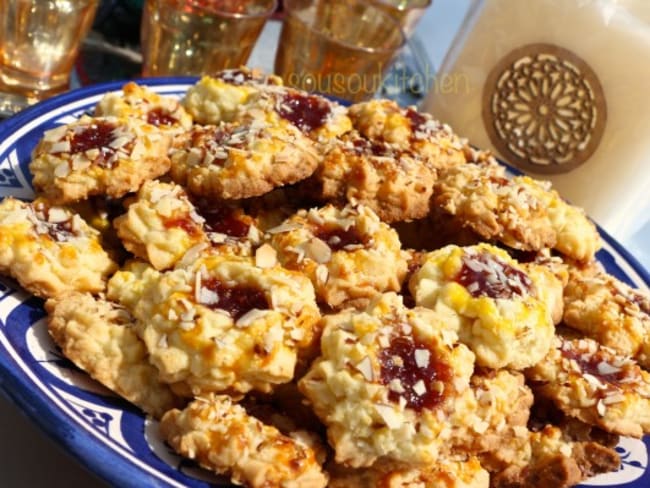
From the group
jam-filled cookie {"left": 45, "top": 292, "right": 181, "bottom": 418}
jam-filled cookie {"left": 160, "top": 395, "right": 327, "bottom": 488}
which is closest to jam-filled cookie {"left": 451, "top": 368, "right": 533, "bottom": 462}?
jam-filled cookie {"left": 160, "top": 395, "right": 327, "bottom": 488}

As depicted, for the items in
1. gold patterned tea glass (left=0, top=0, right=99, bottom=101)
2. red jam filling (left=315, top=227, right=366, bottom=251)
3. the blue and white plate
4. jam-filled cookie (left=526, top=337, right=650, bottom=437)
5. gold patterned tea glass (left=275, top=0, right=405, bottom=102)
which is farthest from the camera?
gold patterned tea glass (left=275, top=0, right=405, bottom=102)

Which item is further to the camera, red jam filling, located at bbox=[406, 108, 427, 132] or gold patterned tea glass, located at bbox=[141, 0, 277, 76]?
gold patterned tea glass, located at bbox=[141, 0, 277, 76]

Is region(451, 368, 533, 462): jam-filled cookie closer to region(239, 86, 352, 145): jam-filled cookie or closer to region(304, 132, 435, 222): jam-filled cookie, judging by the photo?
region(304, 132, 435, 222): jam-filled cookie

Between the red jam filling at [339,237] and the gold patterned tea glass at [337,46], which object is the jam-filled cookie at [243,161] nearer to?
the red jam filling at [339,237]

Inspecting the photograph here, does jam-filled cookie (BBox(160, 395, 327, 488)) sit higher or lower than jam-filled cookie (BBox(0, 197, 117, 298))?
higher

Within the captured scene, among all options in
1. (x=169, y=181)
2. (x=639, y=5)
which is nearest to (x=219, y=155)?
(x=169, y=181)

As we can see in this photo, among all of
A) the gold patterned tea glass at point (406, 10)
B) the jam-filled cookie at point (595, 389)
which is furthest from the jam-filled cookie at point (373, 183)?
the gold patterned tea glass at point (406, 10)

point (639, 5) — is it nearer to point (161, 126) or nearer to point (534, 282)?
point (534, 282)
